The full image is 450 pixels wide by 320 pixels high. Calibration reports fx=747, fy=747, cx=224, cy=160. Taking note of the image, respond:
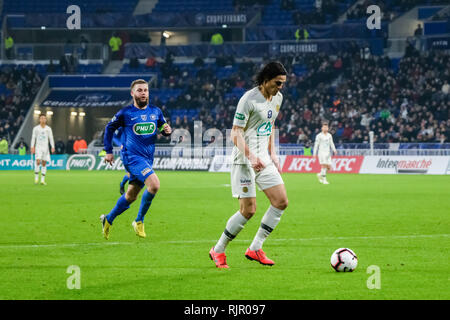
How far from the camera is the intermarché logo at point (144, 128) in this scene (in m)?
12.2

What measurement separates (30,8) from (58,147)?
17354 mm

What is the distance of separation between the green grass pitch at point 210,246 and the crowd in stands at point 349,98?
A: 2215 centimetres

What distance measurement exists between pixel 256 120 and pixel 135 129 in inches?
152

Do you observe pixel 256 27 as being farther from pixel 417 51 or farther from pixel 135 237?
pixel 135 237

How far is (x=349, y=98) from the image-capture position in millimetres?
45438

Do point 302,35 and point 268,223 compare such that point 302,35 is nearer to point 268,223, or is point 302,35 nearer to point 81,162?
point 81,162

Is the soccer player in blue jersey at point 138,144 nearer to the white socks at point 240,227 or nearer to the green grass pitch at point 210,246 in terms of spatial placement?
the green grass pitch at point 210,246

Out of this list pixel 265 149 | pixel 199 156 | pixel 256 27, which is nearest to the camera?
pixel 265 149

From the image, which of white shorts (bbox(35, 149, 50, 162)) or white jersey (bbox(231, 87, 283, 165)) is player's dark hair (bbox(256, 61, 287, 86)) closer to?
white jersey (bbox(231, 87, 283, 165))

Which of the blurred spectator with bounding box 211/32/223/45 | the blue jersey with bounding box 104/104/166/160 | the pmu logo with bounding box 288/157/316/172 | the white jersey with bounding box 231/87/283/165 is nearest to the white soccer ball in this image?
the white jersey with bounding box 231/87/283/165

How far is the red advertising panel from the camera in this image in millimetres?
37969

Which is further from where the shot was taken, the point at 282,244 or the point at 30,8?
the point at 30,8
